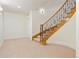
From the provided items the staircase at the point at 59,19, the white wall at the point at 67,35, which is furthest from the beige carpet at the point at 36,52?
the staircase at the point at 59,19

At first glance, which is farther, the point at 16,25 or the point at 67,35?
the point at 16,25

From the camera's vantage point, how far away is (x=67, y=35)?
4430 mm

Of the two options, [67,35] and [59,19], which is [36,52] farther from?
[59,19]

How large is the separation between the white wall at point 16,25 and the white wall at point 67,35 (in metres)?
3.33

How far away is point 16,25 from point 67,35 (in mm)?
4615

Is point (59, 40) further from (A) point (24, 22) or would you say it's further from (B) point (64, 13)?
(A) point (24, 22)

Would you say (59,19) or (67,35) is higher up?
(59,19)

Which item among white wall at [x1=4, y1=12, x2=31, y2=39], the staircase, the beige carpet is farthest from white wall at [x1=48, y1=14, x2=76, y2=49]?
white wall at [x1=4, y1=12, x2=31, y2=39]

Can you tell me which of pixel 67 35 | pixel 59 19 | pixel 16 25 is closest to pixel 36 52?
pixel 67 35

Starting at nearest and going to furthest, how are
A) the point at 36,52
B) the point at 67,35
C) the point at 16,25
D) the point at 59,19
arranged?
the point at 36,52 → the point at 67,35 → the point at 59,19 → the point at 16,25

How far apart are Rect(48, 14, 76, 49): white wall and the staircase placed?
266 mm

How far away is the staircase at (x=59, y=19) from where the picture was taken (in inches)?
193

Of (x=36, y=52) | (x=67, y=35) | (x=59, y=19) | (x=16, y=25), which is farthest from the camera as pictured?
(x=16, y=25)

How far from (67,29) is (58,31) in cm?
59
